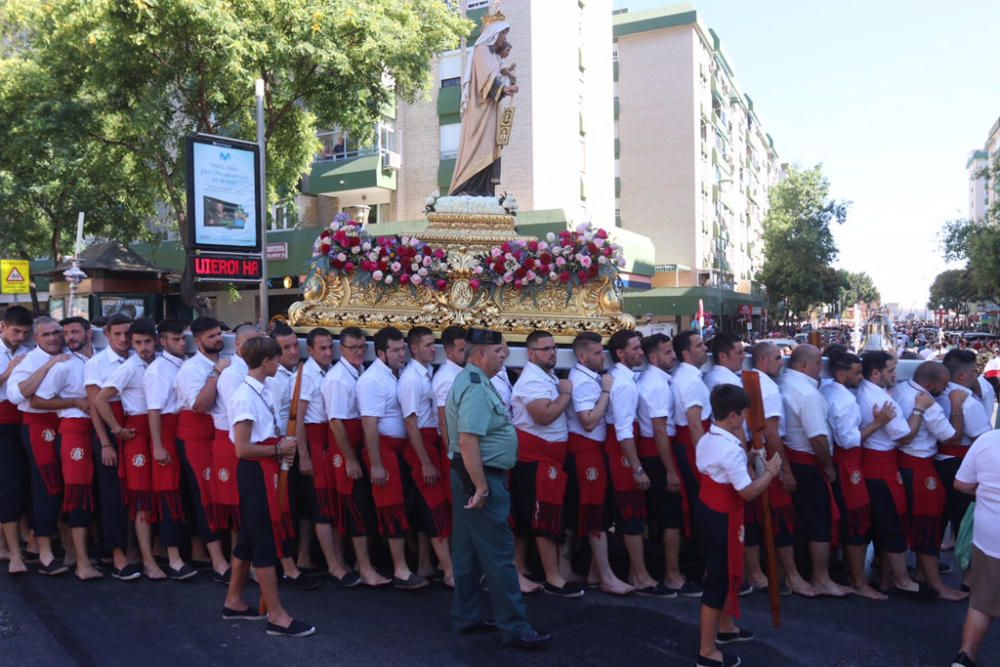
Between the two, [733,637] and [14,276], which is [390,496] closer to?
[733,637]

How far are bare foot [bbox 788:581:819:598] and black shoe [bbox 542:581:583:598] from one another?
1.48 meters

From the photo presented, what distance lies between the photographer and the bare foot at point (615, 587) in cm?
554

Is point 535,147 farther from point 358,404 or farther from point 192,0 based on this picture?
point 358,404

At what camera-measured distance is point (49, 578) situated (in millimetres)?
6000

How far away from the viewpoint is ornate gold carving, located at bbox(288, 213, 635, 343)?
7867 millimetres

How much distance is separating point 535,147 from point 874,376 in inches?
833

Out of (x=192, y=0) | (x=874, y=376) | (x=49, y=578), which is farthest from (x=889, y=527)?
(x=192, y=0)

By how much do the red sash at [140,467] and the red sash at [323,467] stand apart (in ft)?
3.89

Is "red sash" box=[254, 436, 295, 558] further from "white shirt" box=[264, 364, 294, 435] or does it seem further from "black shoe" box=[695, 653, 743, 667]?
"black shoe" box=[695, 653, 743, 667]

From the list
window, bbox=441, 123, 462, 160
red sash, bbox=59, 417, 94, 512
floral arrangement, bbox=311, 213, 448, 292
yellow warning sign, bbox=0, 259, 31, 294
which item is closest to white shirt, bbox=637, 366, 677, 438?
floral arrangement, bbox=311, 213, 448, 292

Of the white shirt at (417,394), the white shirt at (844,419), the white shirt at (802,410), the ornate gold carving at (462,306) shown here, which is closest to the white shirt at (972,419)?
the white shirt at (844,419)

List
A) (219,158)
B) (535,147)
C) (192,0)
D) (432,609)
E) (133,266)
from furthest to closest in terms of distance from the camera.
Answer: (535,147) < (133,266) < (192,0) < (219,158) < (432,609)

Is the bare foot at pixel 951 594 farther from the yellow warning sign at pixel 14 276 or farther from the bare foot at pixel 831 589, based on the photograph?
the yellow warning sign at pixel 14 276

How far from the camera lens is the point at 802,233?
133ft
